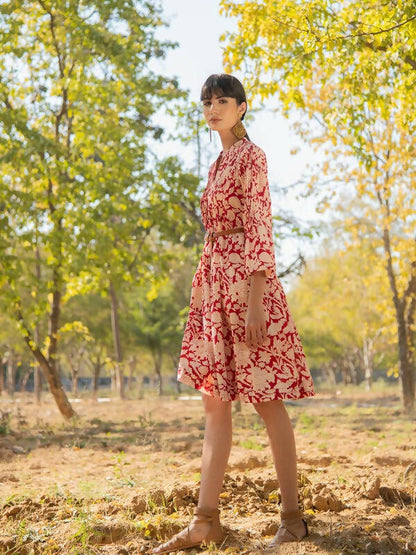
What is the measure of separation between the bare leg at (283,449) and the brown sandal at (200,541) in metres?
0.33

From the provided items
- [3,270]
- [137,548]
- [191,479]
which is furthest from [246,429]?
[137,548]

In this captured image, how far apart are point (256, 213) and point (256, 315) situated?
497mm

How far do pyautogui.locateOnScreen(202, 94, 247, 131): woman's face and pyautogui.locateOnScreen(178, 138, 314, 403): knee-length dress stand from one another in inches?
4.8

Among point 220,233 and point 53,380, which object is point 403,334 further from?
point 220,233

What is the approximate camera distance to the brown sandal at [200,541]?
10.2 feet

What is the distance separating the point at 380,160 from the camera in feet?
45.1

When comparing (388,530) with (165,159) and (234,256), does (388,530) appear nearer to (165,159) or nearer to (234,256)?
(234,256)

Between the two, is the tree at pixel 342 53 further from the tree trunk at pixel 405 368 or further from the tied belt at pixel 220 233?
the tree trunk at pixel 405 368

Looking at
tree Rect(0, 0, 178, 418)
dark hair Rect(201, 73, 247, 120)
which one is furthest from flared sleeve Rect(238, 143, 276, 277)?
tree Rect(0, 0, 178, 418)

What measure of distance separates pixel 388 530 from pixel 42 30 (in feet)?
32.4

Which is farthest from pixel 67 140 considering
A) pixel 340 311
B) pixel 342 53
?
pixel 340 311

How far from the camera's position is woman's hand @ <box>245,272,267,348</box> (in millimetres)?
3119

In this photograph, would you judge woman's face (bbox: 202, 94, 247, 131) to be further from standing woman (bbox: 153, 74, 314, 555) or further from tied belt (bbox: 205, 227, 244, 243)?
tied belt (bbox: 205, 227, 244, 243)

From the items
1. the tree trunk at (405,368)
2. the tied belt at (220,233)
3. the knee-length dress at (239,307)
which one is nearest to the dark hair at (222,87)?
the knee-length dress at (239,307)
